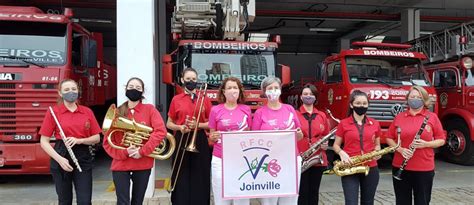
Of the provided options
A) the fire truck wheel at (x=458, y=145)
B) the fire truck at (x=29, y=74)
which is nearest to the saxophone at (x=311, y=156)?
the fire truck at (x=29, y=74)

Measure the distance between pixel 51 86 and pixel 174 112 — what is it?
3.27m

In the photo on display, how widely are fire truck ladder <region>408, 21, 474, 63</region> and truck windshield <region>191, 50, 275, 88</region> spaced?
495 centimetres

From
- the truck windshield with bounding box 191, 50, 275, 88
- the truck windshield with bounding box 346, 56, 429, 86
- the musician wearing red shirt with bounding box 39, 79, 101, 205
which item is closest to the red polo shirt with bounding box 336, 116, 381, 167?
the musician wearing red shirt with bounding box 39, 79, 101, 205

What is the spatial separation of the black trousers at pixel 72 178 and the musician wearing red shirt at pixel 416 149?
2948 millimetres

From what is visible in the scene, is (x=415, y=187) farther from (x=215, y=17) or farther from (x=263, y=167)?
(x=215, y=17)

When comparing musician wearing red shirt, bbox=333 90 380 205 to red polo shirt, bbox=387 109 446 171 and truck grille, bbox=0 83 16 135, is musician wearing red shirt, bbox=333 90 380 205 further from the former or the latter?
truck grille, bbox=0 83 16 135

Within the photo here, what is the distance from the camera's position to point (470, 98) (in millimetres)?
9430

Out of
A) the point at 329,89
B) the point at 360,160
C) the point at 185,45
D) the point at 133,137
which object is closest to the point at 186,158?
the point at 133,137

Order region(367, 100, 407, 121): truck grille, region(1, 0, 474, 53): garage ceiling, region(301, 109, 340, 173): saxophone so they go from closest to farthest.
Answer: region(301, 109, 340, 173): saxophone
region(367, 100, 407, 121): truck grille
region(1, 0, 474, 53): garage ceiling

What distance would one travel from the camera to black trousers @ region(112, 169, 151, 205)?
3912 mm

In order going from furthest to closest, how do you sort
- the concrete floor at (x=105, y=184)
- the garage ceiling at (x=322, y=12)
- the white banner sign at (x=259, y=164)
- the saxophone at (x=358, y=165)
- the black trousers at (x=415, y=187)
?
the garage ceiling at (x=322, y=12) < the concrete floor at (x=105, y=184) < the black trousers at (x=415, y=187) < the saxophone at (x=358, y=165) < the white banner sign at (x=259, y=164)

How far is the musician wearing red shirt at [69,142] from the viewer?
154 inches

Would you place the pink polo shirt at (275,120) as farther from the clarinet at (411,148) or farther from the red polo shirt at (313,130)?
the clarinet at (411,148)

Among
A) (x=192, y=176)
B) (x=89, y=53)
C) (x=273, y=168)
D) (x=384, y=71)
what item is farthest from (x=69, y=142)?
(x=384, y=71)
